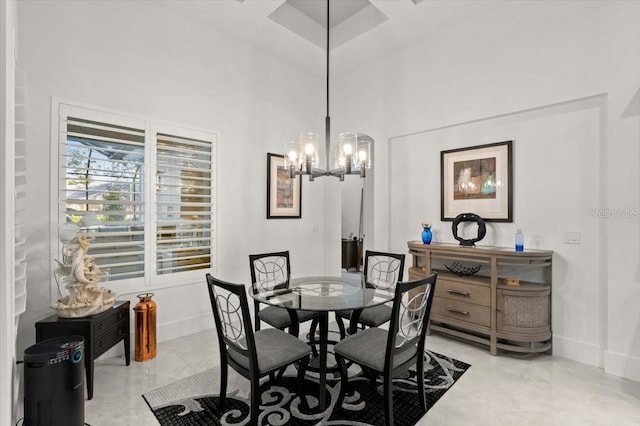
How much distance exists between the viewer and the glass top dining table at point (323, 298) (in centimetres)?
212

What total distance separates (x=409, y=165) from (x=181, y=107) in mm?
2918

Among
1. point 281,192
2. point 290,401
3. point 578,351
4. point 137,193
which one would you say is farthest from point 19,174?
point 578,351

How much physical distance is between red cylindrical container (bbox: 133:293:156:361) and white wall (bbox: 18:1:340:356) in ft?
1.01

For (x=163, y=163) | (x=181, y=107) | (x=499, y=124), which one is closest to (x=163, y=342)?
(x=163, y=163)

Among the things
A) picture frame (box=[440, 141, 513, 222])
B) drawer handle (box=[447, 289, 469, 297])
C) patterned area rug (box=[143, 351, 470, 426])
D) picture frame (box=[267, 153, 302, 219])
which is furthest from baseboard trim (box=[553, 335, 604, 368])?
picture frame (box=[267, 153, 302, 219])

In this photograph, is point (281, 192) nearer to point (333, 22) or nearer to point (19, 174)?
point (333, 22)

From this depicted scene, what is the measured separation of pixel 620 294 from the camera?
262cm

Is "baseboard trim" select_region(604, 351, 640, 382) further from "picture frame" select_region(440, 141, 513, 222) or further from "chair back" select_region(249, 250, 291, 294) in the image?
"chair back" select_region(249, 250, 291, 294)

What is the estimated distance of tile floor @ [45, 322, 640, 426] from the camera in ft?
6.81

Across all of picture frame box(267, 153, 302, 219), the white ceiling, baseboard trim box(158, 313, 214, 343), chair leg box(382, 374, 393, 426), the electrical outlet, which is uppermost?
the white ceiling

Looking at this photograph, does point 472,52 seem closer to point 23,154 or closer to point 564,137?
point 564,137

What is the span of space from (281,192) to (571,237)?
3409mm

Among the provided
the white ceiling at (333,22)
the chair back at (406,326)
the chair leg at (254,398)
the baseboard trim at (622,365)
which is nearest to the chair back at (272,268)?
the chair leg at (254,398)

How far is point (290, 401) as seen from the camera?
223 cm
